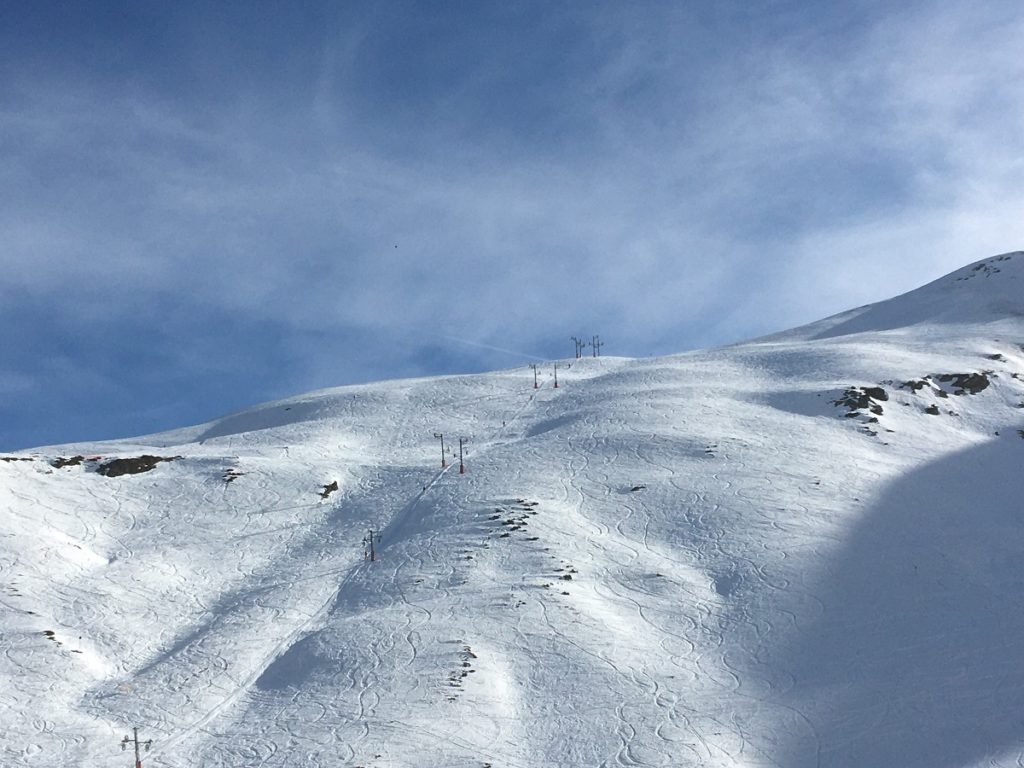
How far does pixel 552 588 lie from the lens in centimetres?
3297

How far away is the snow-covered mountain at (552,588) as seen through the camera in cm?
2562

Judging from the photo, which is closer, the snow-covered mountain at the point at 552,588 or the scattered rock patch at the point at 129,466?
the snow-covered mountain at the point at 552,588

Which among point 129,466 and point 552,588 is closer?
point 552,588

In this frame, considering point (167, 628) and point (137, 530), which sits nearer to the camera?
point (167, 628)

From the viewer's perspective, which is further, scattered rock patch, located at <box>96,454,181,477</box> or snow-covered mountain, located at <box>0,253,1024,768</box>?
scattered rock patch, located at <box>96,454,181,477</box>

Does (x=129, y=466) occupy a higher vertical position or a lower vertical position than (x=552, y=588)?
higher

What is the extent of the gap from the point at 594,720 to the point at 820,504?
16902 millimetres

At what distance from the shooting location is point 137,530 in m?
41.7

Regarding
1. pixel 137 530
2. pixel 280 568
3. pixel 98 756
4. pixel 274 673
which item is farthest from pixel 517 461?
pixel 98 756

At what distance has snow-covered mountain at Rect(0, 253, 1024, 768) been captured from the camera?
1009 inches

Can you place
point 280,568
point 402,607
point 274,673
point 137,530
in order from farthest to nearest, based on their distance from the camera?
1. point 137,530
2. point 280,568
3. point 402,607
4. point 274,673

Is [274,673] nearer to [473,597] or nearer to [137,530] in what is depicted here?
[473,597]

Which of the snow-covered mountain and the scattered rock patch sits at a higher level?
the scattered rock patch

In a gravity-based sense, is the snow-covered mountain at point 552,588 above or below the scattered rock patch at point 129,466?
below
